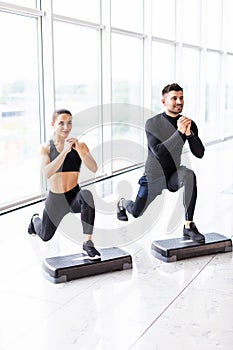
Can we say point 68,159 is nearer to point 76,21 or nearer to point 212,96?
point 76,21

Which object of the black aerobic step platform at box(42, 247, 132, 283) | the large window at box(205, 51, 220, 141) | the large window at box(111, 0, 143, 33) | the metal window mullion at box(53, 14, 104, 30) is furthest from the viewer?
the large window at box(205, 51, 220, 141)

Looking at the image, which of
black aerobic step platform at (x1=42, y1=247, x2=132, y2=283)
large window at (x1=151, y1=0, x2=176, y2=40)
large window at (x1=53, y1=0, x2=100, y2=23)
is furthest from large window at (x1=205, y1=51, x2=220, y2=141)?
black aerobic step platform at (x1=42, y1=247, x2=132, y2=283)

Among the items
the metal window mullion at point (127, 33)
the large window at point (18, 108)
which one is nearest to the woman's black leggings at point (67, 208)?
the large window at point (18, 108)

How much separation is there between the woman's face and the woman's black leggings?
394 mm

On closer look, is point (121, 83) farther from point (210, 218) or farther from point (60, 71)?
point (210, 218)

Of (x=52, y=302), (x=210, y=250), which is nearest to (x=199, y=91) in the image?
(x=210, y=250)

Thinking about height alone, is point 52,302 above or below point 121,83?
→ below

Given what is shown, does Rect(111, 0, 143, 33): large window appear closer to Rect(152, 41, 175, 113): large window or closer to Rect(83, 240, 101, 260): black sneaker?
Rect(152, 41, 175, 113): large window

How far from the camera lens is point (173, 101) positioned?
11.3 ft

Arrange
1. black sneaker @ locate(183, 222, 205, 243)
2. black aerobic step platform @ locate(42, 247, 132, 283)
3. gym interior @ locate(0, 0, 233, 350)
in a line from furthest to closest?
black sneaker @ locate(183, 222, 205, 243)
black aerobic step platform @ locate(42, 247, 132, 283)
gym interior @ locate(0, 0, 233, 350)

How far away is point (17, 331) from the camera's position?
7.98 ft

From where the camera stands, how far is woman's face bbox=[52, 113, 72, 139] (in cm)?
308

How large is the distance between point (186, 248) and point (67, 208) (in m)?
0.90

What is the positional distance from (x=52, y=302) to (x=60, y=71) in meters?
3.73
